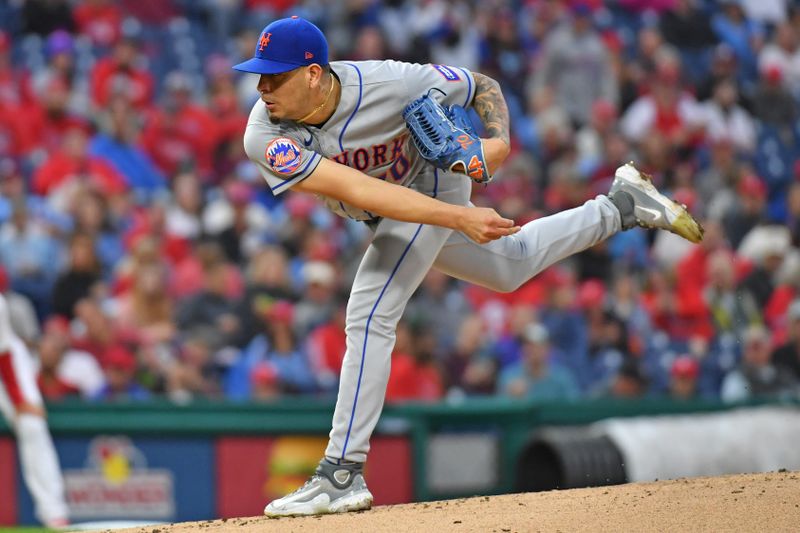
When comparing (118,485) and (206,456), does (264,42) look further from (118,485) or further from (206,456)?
(118,485)

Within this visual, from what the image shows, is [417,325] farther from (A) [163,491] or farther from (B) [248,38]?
(B) [248,38]

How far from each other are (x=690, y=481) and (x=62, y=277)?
18.9ft

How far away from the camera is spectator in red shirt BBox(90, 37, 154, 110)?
11492 mm

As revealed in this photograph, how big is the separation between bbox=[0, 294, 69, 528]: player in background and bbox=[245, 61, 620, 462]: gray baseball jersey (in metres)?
3.39

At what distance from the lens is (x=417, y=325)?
30.0 feet

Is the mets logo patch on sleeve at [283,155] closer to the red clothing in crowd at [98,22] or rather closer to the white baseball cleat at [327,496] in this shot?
the white baseball cleat at [327,496]

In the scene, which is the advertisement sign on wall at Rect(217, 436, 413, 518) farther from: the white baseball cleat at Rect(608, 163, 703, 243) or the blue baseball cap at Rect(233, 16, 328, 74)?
the blue baseball cap at Rect(233, 16, 328, 74)

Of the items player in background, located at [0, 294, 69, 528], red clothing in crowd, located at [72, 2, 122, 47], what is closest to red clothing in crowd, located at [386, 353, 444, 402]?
player in background, located at [0, 294, 69, 528]

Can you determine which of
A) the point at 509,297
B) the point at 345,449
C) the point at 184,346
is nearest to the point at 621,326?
the point at 509,297

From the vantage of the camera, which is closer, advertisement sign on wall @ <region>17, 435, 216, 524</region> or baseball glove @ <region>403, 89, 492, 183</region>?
baseball glove @ <region>403, 89, 492, 183</region>

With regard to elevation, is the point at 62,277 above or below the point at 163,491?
above

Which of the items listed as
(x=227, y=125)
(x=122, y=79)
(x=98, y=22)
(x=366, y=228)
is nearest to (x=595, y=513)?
(x=366, y=228)

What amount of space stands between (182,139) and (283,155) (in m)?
7.09

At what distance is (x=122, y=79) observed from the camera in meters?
11.6
